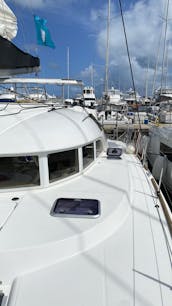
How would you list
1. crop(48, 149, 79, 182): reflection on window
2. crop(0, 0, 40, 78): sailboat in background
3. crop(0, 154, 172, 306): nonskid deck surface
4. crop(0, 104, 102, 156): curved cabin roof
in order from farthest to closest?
crop(0, 0, 40, 78): sailboat in background < crop(48, 149, 79, 182): reflection on window < crop(0, 104, 102, 156): curved cabin roof < crop(0, 154, 172, 306): nonskid deck surface

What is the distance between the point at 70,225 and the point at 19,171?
112cm

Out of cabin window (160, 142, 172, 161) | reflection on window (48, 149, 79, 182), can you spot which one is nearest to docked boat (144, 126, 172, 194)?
cabin window (160, 142, 172, 161)

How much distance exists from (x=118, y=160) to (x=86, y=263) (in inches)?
125

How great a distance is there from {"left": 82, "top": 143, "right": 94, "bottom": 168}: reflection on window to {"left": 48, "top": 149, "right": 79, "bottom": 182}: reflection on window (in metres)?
0.31

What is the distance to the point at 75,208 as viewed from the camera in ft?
9.05

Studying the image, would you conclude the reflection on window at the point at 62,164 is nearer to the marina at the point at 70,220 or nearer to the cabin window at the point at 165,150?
the marina at the point at 70,220

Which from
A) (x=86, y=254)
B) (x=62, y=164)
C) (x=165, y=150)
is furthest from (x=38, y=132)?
(x=165, y=150)

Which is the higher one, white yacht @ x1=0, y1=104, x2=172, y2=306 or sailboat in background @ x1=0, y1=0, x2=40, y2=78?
sailboat in background @ x1=0, y1=0, x2=40, y2=78

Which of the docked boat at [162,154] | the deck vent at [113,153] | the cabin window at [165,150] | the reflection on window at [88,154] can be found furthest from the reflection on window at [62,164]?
the cabin window at [165,150]

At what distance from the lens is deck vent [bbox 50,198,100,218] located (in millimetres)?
2627

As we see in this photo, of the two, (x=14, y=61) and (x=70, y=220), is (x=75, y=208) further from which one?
(x=14, y=61)

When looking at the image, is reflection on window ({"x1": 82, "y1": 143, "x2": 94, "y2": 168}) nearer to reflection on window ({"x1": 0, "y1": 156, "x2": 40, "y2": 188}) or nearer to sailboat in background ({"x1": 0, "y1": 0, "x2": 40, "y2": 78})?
reflection on window ({"x1": 0, "y1": 156, "x2": 40, "y2": 188})

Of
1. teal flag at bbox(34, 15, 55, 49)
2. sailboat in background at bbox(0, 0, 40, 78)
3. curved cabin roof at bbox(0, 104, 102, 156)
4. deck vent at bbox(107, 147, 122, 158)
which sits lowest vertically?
deck vent at bbox(107, 147, 122, 158)

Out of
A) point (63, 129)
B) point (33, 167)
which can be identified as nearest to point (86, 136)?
point (63, 129)
